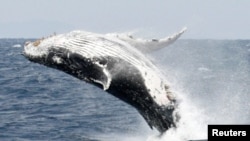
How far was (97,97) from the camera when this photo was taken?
26.3 meters

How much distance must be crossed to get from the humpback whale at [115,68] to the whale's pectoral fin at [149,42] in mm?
431

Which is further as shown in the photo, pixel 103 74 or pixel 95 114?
pixel 95 114

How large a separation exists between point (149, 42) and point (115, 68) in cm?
171

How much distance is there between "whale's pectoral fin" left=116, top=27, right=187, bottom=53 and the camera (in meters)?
13.6

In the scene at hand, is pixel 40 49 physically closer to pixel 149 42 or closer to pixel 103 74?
pixel 103 74

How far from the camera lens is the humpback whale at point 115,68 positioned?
1252 cm

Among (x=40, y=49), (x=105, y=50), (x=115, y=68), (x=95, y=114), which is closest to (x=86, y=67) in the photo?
(x=105, y=50)

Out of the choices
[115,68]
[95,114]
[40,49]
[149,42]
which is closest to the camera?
[115,68]

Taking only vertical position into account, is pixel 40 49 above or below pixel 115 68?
above

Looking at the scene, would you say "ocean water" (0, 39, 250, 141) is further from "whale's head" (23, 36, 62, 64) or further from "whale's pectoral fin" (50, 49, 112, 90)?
"whale's head" (23, 36, 62, 64)

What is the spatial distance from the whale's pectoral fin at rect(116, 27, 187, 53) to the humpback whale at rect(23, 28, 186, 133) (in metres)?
0.43

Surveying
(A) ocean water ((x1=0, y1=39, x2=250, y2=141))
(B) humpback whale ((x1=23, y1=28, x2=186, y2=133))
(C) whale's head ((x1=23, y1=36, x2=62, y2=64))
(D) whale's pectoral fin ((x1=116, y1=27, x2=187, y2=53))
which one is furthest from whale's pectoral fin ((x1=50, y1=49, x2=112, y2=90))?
(A) ocean water ((x1=0, y1=39, x2=250, y2=141))

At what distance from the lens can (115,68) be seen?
12.6 metres

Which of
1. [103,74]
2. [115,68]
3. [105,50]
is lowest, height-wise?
[103,74]
